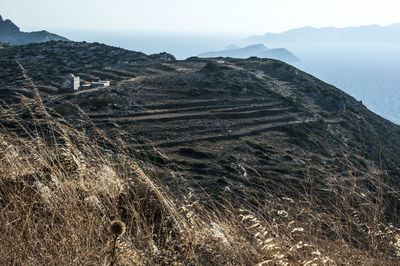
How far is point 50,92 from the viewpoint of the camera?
3644cm

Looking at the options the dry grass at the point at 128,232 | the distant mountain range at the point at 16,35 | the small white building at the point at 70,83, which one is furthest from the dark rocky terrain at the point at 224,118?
the distant mountain range at the point at 16,35

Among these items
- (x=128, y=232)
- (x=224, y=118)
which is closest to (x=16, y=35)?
(x=224, y=118)

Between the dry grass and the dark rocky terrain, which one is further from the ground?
the dry grass

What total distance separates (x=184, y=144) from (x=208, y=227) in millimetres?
23194

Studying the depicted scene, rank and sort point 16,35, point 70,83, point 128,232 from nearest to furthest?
point 128,232
point 70,83
point 16,35

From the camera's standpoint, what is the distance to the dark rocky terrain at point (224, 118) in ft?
79.8

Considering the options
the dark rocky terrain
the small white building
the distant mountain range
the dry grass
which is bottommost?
the dark rocky terrain

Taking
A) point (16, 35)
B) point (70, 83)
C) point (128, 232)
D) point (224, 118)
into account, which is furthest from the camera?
point (16, 35)

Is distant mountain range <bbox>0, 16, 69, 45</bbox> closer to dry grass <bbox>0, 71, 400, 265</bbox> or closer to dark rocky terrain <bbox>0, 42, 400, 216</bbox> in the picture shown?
dark rocky terrain <bbox>0, 42, 400, 216</bbox>

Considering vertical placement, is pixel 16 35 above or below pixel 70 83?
above

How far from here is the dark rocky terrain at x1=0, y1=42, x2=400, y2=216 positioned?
24.3m

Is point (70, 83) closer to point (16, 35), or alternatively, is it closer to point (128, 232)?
point (128, 232)

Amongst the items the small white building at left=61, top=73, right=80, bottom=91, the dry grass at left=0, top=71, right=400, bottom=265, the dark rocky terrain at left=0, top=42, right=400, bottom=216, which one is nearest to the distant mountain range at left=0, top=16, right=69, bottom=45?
the dark rocky terrain at left=0, top=42, right=400, bottom=216

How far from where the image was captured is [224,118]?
1305 inches
